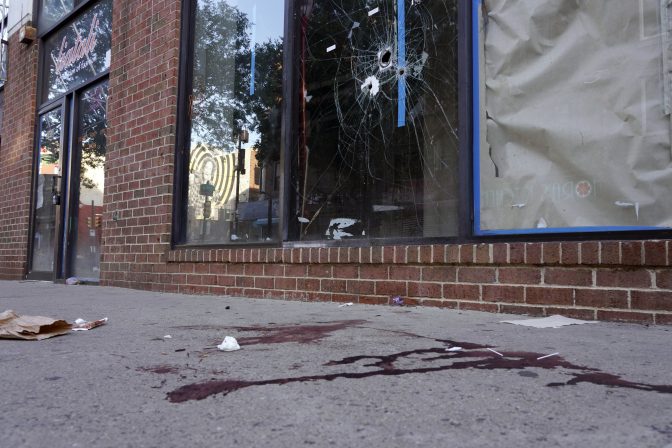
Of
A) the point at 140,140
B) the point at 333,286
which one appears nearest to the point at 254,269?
the point at 333,286

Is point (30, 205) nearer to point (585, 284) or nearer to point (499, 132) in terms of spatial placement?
point (499, 132)

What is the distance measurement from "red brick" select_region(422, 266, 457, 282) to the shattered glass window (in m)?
0.27

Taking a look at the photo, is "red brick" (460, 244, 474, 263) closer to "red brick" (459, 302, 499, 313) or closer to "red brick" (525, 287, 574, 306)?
"red brick" (459, 302, 499, 313)

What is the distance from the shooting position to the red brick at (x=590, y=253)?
9.07 feet

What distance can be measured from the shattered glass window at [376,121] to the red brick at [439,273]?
0.27 meters

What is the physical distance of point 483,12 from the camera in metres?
3.47

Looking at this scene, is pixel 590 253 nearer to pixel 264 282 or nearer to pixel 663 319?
pixel 663 319

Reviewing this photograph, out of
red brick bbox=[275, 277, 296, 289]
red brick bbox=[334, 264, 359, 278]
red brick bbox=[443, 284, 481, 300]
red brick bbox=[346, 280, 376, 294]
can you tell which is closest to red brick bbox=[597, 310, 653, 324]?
red brick bbox=[443, 284, 481, 300]

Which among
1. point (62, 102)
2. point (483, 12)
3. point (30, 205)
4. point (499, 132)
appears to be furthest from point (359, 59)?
point (30, 205)

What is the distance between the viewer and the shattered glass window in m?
3.69

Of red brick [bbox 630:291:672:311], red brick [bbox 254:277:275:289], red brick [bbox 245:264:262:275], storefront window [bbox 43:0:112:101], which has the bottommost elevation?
red brick [bbox 254:277:275:289]

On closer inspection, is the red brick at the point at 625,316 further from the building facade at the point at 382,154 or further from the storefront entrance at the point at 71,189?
the storefront entrance at the point at 71,189

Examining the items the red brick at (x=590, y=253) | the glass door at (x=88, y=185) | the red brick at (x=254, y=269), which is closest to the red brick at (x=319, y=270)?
the red brick at (x=254, y=269)

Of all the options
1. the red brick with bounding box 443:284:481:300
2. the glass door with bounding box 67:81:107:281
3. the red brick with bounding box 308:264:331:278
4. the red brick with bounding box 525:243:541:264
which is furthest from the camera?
the glass door with bounding box 67:81:107:281
